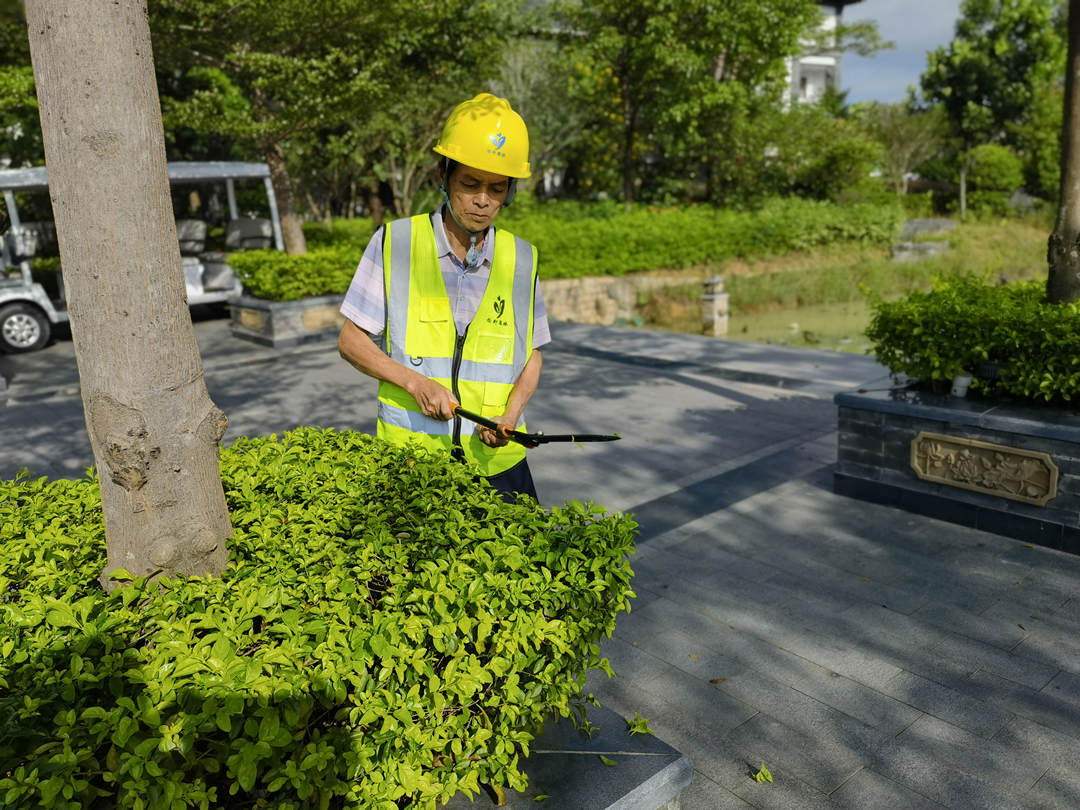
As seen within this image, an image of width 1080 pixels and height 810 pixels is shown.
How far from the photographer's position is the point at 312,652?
1920 mm

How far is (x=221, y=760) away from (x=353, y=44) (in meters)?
14.8

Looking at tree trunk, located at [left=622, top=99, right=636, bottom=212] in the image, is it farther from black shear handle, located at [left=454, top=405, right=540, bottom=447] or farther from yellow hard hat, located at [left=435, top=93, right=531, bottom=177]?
black shear handle, located at [left=454, top=405, right=540, bottom=447]

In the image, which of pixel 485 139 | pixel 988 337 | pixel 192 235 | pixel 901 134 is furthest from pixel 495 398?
pixel 901 134

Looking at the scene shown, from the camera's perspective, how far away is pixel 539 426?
7.83 metres

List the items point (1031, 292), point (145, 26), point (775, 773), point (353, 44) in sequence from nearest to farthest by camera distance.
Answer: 1. point (145, 26)
2. point (775, 773)
3. point (1031, 292)
4. point (353, 44)

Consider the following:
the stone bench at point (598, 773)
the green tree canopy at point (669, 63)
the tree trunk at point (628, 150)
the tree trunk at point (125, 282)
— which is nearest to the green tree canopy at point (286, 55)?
the green tree canopy at point (669, 63)

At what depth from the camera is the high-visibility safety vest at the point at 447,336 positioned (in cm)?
291

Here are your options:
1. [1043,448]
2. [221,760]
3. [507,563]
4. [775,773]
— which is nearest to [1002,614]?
[1043,448]

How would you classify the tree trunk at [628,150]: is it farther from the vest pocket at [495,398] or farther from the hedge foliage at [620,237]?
the vest pocket at [495,398]

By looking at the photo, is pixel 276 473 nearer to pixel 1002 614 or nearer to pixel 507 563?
pixel 507 563

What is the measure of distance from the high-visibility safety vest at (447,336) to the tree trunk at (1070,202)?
12.6 feet

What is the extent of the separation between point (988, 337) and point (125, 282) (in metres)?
4.66

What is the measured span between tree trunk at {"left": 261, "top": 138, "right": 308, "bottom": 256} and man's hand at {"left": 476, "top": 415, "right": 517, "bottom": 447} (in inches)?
495

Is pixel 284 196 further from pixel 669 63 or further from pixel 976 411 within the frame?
pixel 976 411
